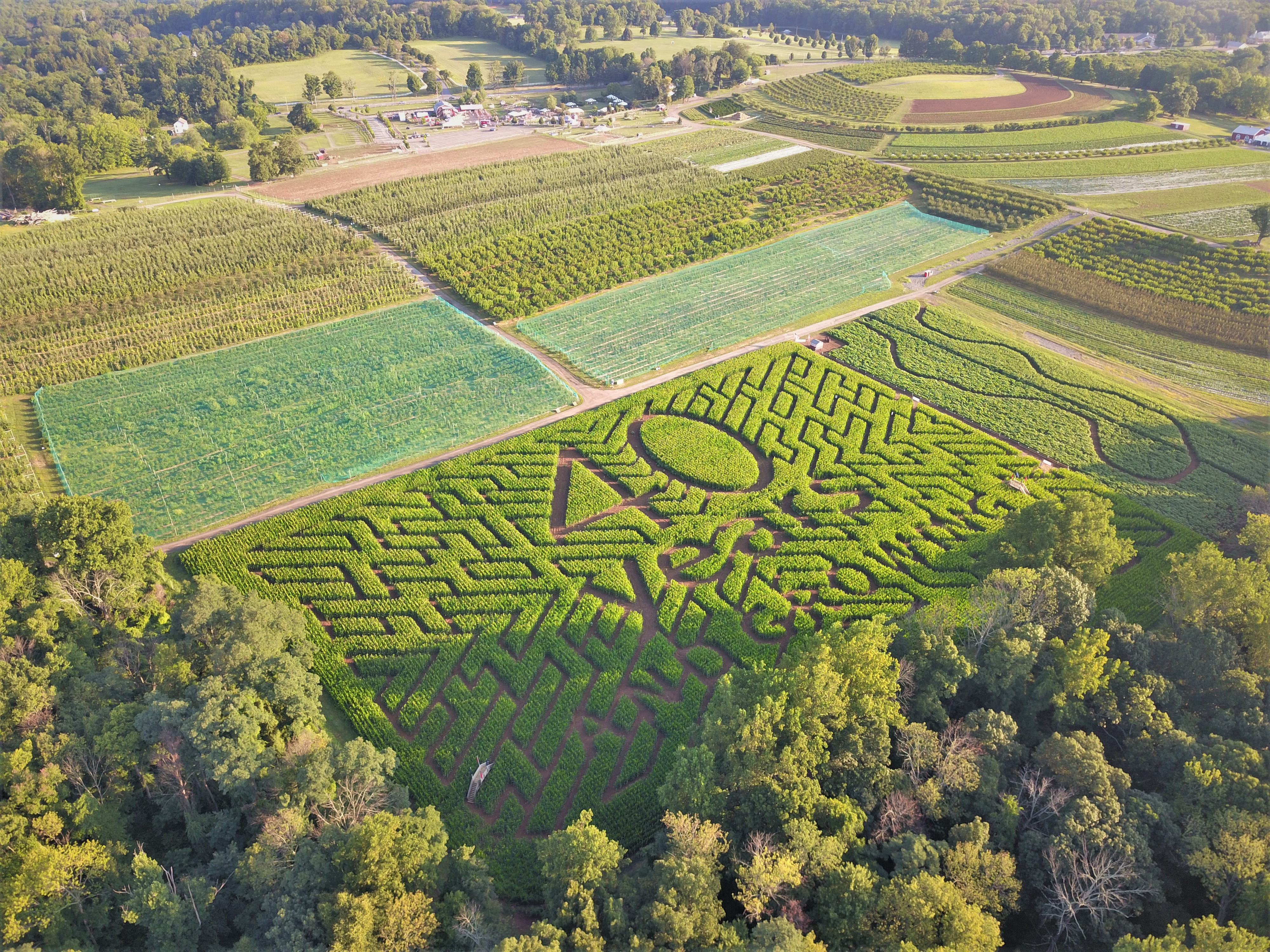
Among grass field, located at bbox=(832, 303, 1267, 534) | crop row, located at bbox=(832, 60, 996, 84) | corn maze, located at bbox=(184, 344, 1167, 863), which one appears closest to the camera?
corn maze, located at bbox=(184, 344, 1167, 863)

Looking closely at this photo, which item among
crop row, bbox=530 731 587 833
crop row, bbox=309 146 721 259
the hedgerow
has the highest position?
the hedgerow

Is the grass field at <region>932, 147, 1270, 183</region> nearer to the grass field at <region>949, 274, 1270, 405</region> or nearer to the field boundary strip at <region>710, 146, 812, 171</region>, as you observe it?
the field boundary strip at <region>710, 146, 812, 171</region>

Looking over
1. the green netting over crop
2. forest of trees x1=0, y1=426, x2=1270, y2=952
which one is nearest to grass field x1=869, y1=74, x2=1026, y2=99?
the green netting over crop

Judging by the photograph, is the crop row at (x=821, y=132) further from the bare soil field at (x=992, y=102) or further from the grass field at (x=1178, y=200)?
the grass field at (x=1178, y=200)

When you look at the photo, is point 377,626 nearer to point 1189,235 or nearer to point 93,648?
point 93,648

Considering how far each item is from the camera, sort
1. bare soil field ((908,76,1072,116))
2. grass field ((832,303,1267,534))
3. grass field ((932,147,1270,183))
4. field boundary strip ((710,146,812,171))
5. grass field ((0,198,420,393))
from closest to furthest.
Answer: grass field ((832,303,1267,534)), grass field ((0,198,420,393)), grass field ((932,147,1270,183)), field boundary strip ((710,146,812,171)), bare soil field ((908,76,1072,116))

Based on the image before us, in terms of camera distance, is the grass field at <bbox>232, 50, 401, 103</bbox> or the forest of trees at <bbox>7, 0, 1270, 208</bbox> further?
the grass field at <bbox>232, 50, 401, 103</bbox>

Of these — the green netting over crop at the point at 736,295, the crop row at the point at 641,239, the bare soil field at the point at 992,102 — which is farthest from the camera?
the bare soil field at the point at 992,102

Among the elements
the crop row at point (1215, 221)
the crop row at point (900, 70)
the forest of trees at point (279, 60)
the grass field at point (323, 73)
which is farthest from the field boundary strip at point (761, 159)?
the grass field at point (323, 73)

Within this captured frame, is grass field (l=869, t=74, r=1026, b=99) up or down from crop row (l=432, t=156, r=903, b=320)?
up
